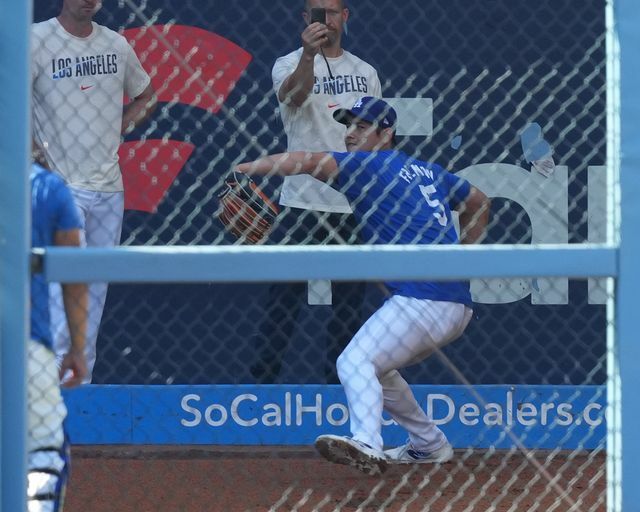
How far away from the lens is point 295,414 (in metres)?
6.69

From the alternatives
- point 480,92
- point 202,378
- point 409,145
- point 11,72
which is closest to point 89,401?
point 202,378

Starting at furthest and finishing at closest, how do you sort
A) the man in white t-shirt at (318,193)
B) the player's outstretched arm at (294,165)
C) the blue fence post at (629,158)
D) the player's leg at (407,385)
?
the man in white t-shirt at (318,193) < the player's leg at (407,385) < the player's outstretched arm at (294,165) < the blue fence post at (629,158)

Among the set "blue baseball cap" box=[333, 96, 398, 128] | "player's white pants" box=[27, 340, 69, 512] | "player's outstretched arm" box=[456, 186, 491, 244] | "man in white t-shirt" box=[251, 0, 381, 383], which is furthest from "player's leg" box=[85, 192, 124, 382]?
"player's white pants" box=[27, 340, 69, 512]

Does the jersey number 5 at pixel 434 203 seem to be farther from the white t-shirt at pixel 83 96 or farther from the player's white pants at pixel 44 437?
the player's white pants at pixel 44 437

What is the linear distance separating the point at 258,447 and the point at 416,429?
3.20 ft

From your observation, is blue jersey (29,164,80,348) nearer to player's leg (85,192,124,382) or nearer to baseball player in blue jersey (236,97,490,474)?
baseball player in blue jersey (236,97,490,474)

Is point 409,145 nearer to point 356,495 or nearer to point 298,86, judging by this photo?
point 298,86

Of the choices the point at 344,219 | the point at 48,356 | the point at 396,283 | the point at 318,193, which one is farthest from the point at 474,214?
the point at 48,356

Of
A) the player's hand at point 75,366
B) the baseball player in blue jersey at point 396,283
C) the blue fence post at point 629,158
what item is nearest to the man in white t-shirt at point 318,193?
the baseball player in blue jersey at point 396,283

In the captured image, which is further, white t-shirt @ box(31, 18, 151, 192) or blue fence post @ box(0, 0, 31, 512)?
white t-shirt @ box(31, 18, 151, 192)

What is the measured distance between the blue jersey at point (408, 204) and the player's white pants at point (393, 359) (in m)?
0.08

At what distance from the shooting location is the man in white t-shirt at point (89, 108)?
6.32 m

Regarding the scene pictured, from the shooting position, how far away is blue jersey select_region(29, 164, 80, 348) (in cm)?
383

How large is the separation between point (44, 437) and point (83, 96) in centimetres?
300
